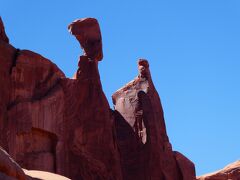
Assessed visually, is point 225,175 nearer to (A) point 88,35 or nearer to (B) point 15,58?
(A) point 88,35

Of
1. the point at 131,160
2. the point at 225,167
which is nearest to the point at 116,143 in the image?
the point at 131,160

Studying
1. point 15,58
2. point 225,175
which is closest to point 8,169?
point 15,58

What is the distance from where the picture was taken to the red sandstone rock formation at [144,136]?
40.6 meters

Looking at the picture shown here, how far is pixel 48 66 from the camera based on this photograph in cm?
3506

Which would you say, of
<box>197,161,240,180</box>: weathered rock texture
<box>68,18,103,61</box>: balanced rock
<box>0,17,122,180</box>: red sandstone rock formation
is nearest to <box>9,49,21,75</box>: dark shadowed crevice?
<box>0,17,122,180</box>: red sandstone rock formation

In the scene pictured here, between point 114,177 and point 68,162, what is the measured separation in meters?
3.43

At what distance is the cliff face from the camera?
32688 millimetres

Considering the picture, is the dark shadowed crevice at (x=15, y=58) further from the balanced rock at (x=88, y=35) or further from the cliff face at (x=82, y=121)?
the balanced rock at (x=88, y=35)

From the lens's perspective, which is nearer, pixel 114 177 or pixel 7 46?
pixel 7 46

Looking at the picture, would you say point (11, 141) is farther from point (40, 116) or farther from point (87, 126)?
point (87, 126)

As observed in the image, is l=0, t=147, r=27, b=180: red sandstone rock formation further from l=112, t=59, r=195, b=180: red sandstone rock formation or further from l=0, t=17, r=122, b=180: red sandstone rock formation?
l=112, t=59, r=195, b=180: red sandstone rock formation

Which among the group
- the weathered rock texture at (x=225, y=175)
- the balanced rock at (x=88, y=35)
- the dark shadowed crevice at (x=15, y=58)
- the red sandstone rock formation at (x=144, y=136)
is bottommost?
the weathered rock texture at (x=225, y=175)

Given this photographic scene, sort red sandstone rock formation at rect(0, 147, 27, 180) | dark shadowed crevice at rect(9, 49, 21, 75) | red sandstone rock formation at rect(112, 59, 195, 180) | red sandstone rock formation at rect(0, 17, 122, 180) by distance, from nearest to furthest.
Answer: red sandstone rock formation at rect(0, 147, 27, 180), red sandstone rock formation at rect(0, 17, 122, 180), dark shadowed crevice at rect(9, 49, 21, 75), red sandstone rock formation at rect(112, 59, 195, 180)

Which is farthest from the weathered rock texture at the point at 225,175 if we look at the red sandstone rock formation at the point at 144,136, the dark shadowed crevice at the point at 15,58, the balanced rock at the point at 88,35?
the dark shadowed crevice at the point at 15,58
